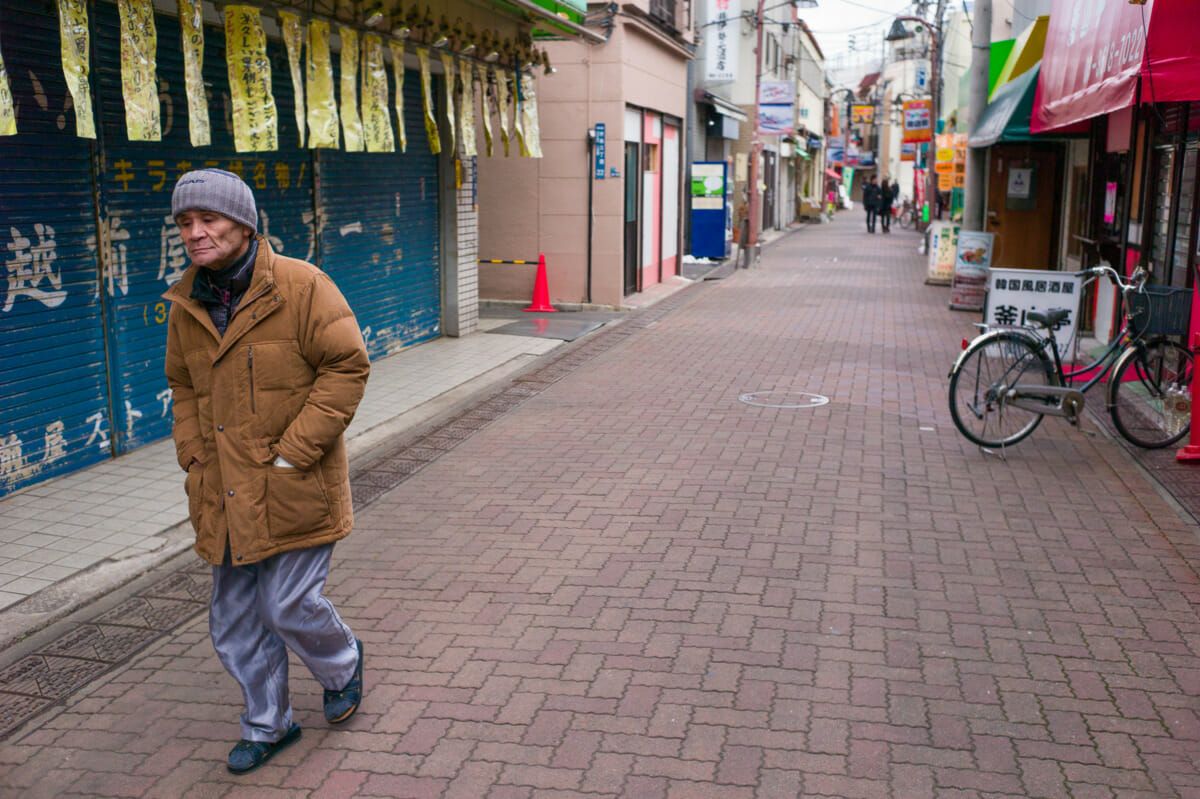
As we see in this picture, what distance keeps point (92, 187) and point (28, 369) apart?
1316mm

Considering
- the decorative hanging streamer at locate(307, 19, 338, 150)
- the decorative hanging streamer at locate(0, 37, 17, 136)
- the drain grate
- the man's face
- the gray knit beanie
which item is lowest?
the drain grate

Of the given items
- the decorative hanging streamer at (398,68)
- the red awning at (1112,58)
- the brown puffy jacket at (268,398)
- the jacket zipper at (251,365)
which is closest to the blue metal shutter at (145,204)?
the decorative hanging streamer at (398,68)

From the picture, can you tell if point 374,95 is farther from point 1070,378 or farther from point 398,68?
point 1070,378

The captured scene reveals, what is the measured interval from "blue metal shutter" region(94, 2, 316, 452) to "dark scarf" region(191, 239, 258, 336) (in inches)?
178

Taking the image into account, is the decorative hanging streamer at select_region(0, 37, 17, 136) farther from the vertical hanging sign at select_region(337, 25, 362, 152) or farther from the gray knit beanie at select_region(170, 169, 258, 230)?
the vertical hanging sign at select_region(337, 25, 362, 152)

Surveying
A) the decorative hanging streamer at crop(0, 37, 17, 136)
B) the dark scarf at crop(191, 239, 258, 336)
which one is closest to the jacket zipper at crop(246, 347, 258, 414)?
the dark scarf at crop(191, 239, 258, 336)

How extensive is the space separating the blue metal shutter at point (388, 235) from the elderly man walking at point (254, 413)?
7.08 m

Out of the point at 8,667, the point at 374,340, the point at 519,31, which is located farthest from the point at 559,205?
the point at 8,667

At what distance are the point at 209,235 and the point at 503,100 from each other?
9962mm

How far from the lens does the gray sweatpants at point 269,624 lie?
377cm

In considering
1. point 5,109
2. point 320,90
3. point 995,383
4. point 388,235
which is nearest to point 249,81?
point 320,90

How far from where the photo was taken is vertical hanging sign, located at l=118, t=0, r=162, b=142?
6720 millimetres

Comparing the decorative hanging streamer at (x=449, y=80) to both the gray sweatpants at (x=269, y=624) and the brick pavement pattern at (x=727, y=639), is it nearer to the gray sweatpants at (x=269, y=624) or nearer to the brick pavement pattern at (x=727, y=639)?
the brick pavement pattern at (x=727, y=639)

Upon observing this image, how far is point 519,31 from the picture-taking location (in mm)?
13547
